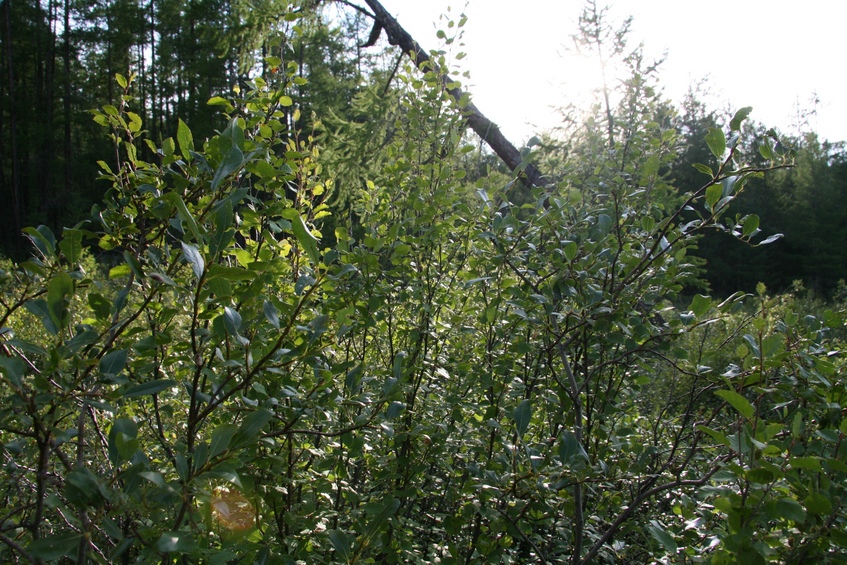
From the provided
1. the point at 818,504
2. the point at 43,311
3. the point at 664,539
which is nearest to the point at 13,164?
the point at 43,311

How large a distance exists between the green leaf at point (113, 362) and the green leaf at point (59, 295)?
3.4 inches

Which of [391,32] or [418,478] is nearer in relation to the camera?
[418,478]

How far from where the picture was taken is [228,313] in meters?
0.92

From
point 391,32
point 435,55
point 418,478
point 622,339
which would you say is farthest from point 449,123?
point 391,32

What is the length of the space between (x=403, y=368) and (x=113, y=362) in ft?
2.53

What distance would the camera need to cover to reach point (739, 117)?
4.75 feet

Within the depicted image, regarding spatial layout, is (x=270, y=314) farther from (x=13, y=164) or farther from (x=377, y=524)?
(x=13, y=164)

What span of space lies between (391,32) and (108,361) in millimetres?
6634

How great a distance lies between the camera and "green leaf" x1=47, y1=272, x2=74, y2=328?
0.79 metres

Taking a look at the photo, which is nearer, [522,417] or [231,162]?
[231,162]

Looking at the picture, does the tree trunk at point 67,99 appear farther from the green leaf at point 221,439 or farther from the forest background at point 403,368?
the green leaf at point 221,439

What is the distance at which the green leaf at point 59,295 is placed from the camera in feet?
2.60

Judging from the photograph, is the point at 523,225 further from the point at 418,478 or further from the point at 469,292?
the point at 418,478

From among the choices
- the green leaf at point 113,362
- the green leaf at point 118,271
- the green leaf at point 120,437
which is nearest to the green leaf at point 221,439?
the green leaf at point 120,437
